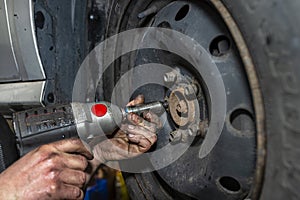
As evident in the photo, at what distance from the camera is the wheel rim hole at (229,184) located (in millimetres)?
761

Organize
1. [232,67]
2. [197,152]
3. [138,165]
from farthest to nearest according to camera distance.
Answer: [138,165] → [197,152] → [232,67]

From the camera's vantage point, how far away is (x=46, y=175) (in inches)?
33.8

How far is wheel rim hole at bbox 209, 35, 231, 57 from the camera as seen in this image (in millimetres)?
749

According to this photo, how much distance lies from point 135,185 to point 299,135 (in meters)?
0.66

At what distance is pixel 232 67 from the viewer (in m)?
0.71

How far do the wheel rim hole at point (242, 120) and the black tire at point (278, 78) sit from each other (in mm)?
120

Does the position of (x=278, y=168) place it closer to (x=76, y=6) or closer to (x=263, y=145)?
(x=263, y=145)

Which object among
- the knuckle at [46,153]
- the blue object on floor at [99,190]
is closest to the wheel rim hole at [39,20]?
the knuckle at [46,153]

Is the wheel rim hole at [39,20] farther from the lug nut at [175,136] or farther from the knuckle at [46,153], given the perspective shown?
the lug nut at [175,136]

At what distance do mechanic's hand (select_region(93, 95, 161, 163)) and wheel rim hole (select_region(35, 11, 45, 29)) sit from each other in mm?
394

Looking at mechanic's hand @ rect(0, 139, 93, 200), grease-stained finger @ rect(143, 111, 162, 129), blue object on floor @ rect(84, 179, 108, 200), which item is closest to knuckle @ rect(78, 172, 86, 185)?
mechanic's hand @ rect(0, 139, 93, 200)

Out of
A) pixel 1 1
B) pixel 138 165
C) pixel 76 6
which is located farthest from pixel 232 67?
pixel 1 1

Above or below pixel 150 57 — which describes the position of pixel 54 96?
below

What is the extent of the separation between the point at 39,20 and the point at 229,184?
77 centimetres
